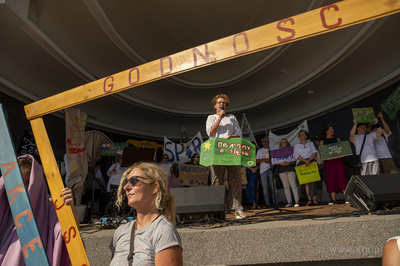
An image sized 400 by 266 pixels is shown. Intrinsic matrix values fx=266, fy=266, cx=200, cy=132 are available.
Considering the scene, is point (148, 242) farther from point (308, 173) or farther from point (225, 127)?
point (308, 173)

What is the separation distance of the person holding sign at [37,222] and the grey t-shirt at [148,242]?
1.51 ft

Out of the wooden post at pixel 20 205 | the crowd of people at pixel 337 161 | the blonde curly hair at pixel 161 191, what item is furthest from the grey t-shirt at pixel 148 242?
the crowd of people at pixel 337 161

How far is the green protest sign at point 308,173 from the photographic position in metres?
5.58

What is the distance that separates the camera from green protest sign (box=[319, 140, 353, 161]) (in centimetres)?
557

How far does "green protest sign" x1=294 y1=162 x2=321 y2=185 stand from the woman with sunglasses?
4.47 m

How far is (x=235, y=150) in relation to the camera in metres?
3.56

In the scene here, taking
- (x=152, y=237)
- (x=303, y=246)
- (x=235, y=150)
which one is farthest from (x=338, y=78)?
(x=152, y=237)

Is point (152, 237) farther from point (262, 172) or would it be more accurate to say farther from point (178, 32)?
point (178, 32)

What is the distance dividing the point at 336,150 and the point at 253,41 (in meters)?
4.88

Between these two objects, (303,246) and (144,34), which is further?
(144,34)

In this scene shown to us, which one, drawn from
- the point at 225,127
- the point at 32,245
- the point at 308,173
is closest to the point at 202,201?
the point at 225,127

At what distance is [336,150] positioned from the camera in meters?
5.69

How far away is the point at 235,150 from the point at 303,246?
4.92 ft

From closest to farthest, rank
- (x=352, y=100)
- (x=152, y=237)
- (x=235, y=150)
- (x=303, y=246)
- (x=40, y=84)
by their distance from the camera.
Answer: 1. (x=152, y=237)
2. (x=303, y=246)
3. (x=235, y=150)
4. (x=40, y=84)
5. (x=352, y=100)
